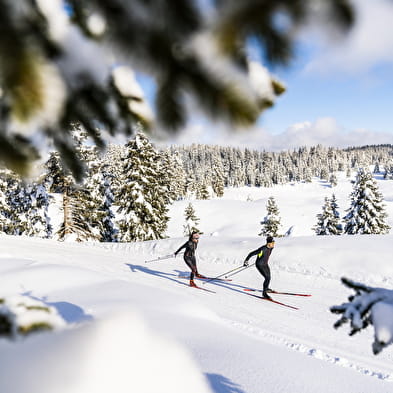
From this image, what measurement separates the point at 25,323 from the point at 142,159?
24.1 meters

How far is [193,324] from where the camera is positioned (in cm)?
645

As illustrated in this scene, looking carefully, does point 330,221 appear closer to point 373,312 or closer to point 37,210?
→ point 37,210

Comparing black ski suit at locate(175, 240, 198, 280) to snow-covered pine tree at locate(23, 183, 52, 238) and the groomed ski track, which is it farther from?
snow-covered pine tree at locate(23, 183, 52, 238)

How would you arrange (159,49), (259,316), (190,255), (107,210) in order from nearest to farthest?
(159,49), (259,316), (190,255), (107,210)

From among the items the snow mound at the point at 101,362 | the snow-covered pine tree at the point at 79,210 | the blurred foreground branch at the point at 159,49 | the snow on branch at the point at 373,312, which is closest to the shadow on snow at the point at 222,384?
the snow mound at the point at 101,362

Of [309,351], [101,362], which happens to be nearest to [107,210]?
[309,351]

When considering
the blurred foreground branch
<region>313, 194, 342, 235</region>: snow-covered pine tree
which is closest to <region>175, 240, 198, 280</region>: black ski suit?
the blurred foreground branch

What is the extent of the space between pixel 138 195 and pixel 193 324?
1858 centimetres

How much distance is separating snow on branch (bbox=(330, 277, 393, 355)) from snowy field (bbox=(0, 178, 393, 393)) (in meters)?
1.50

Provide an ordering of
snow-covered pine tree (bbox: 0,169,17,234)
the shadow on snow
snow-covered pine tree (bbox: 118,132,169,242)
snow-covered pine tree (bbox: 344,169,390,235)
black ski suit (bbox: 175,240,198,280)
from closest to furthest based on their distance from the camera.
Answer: the shadow on snow
black ski suit (bbox: 175,240,198,280)
snow-covered pine tree (bbox: 0,169,17,234)
snow-covered pine tree (bbox: 118,132,169,242)
snow-covered pine tree (bbox: 344,169,390,235)

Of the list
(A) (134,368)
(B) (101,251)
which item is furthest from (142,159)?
(A) (134,368)

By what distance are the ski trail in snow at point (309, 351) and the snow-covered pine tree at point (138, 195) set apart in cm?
1757

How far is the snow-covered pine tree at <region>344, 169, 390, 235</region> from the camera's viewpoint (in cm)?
3130

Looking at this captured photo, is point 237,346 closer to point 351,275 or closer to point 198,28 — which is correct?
point 198,28
